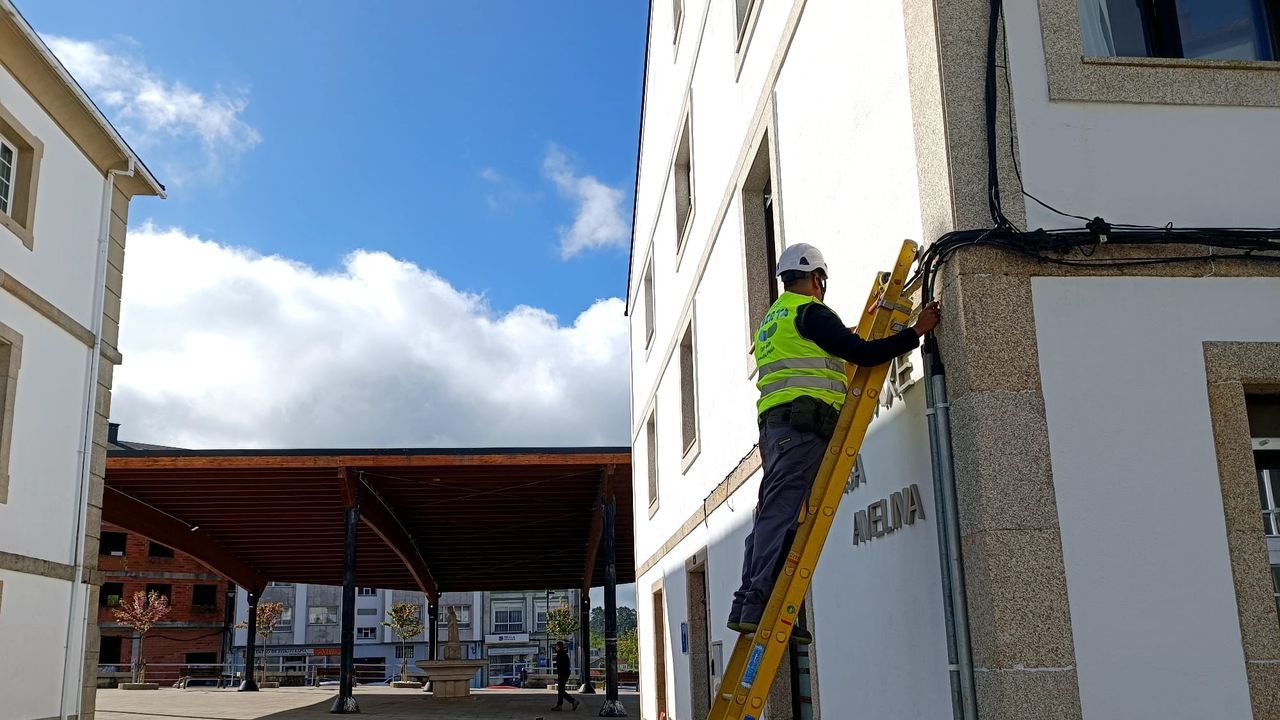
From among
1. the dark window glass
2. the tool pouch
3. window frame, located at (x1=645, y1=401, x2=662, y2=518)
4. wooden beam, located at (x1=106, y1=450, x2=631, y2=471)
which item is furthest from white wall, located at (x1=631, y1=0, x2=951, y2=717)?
the dark window glass

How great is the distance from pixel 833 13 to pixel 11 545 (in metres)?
12.3

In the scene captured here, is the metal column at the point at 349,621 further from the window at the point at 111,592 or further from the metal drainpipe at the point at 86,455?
the window at the point at 111,592

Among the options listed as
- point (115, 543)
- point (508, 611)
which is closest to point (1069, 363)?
point (115, 543)

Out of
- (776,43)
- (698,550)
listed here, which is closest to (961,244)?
(776,43)

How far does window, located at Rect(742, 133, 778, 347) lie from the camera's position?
1023 cm

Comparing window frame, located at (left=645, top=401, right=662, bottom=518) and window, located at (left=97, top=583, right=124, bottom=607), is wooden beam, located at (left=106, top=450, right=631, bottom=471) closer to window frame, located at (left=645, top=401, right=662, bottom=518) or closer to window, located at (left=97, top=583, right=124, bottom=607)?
window frame, located at (left=645, top=401, right=662, bottom=518)

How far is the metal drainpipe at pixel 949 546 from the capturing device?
5.23 m

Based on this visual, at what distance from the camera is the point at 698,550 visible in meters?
14.0

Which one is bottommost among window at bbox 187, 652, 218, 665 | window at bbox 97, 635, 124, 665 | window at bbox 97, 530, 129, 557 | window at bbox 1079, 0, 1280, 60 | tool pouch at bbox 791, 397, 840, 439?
window at bbox 187, 652, 218, 665

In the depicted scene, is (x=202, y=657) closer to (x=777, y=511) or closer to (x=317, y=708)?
(x=317, y=708)

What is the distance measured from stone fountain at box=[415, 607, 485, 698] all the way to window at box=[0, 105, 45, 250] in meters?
19.5

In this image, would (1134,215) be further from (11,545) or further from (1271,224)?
Answer: (11,545)

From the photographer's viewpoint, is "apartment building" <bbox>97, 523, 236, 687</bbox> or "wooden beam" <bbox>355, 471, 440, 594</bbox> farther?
"apartment building" <bbox>97, 523, 236, 687</bbox>

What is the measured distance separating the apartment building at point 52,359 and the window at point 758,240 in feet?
31.5
